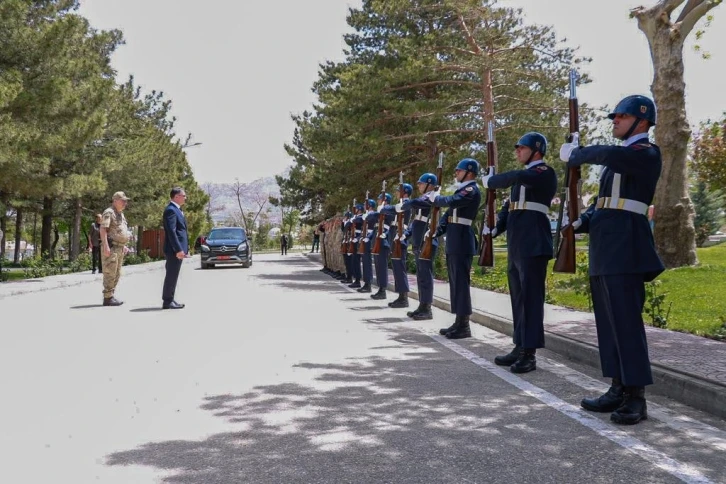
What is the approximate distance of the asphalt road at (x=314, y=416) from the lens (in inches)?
148

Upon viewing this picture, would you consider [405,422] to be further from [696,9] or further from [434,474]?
[696,9]

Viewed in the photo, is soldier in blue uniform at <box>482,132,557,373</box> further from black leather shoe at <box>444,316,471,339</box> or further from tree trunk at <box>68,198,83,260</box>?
tree trunk at <box>68,198,83,260</box>

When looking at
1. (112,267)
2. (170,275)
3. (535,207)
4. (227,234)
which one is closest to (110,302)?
(112,267)

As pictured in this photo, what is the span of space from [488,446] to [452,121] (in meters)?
18.2

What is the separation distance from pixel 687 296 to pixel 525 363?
6.90 meters

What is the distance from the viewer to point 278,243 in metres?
91.3

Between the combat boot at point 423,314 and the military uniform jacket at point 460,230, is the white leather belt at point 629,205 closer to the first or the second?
the military uniform jacket at point 460,230

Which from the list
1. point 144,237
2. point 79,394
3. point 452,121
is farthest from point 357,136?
point 144,237

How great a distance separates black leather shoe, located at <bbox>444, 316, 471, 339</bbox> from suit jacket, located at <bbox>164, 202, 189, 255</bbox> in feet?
17.2

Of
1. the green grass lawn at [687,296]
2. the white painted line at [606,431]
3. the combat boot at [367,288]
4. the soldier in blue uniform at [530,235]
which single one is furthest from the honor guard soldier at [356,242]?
the soldier in blue uniform at [530,235]

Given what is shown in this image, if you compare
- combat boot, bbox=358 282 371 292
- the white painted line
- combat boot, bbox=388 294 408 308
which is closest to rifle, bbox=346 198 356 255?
combat boot, bbox=358 282 371 292

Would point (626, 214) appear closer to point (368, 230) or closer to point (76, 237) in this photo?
point (368, 230)

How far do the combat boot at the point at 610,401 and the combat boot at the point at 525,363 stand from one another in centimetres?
139

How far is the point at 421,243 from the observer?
431 inches
